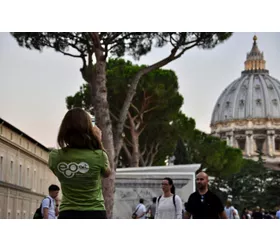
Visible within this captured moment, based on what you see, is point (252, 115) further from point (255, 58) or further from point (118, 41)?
point (118, 41)

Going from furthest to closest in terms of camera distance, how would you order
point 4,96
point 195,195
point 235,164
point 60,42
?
point 235,164 < point 60,42 < point 4,96 < point 195,195

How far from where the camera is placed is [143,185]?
1238 cm

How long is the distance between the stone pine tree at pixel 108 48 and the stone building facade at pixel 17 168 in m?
1.55

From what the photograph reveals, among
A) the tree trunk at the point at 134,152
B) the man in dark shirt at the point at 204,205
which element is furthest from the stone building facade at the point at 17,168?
the man in dark shirt at the point at 204,205

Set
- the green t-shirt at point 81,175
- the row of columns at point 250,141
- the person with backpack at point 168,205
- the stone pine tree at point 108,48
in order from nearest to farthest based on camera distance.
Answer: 1. the green t-shirt at point 81,175
2. the person with backpack at point 168,205
3. the stone pine tree at point 108,48
4. the row of columns at point 250,141

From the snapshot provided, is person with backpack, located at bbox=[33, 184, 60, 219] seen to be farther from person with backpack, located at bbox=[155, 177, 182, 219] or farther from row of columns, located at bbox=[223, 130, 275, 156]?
row of columns, located at bbox=[223, 130, 275, 156]

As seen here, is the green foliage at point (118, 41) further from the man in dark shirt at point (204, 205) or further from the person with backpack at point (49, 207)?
the man in dark shirt at point (204, 205)

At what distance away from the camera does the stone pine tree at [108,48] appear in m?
9.80

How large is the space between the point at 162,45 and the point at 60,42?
2010 millimetres

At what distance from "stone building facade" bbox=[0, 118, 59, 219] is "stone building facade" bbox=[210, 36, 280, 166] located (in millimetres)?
34114

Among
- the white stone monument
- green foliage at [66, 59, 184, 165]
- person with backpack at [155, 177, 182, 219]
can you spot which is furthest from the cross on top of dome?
person with backpack at [155, 177, 182, 219]
